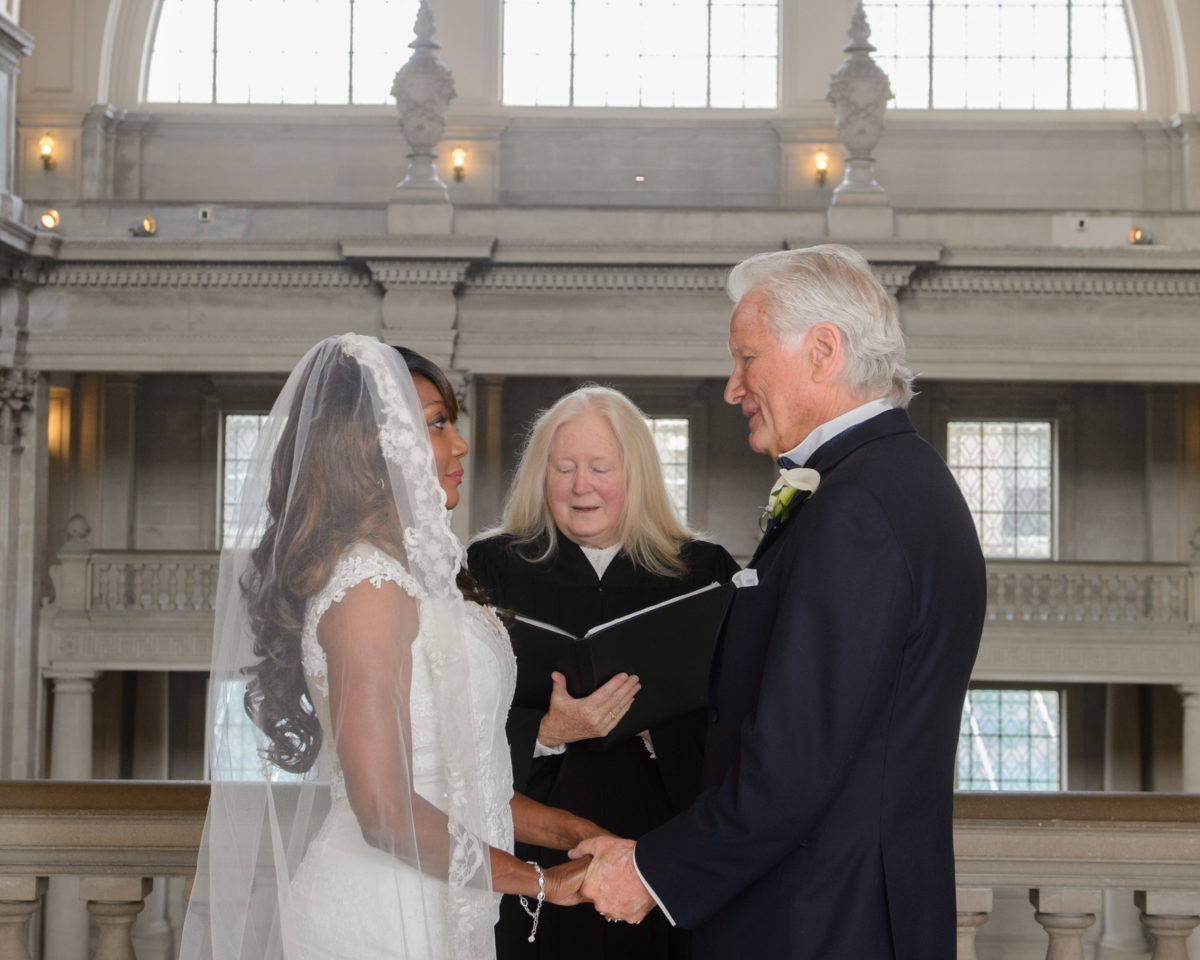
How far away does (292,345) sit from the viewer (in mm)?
13094

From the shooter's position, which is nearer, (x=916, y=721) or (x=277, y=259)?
(x=916, y=721)

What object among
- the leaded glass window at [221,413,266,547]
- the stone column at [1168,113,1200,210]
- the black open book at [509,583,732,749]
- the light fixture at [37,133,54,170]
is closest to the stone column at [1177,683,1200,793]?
the stone column at [1168,113,1200,210]

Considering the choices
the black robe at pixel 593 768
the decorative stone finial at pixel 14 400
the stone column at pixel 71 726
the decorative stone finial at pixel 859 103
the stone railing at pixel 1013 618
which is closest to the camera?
the black robe at pixel 593 768

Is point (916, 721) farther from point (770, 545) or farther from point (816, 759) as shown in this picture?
point (770, 545)

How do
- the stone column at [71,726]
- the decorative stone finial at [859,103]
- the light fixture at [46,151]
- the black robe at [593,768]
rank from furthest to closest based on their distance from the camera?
the light fixture at [46,151]
the stone column at [71,726]
the decorative stone finial at [859,103]
the black robe at [593,768]

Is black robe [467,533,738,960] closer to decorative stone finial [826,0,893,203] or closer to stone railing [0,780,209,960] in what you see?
stone railing [0,780,209,960]

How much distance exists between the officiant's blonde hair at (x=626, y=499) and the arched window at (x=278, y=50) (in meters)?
14.4

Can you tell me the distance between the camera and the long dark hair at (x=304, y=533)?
92.7 inches

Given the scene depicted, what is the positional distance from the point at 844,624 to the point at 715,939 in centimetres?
64

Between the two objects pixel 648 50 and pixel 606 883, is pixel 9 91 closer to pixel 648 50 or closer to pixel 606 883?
pixel 648 50

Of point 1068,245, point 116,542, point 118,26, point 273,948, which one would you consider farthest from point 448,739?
point 118,26

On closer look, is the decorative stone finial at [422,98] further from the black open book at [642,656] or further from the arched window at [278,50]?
the black open book at [642,656]

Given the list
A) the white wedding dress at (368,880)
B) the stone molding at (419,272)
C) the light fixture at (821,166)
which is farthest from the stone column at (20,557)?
the white wedding dress at (368,880)

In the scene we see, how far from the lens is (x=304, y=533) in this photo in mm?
2352
